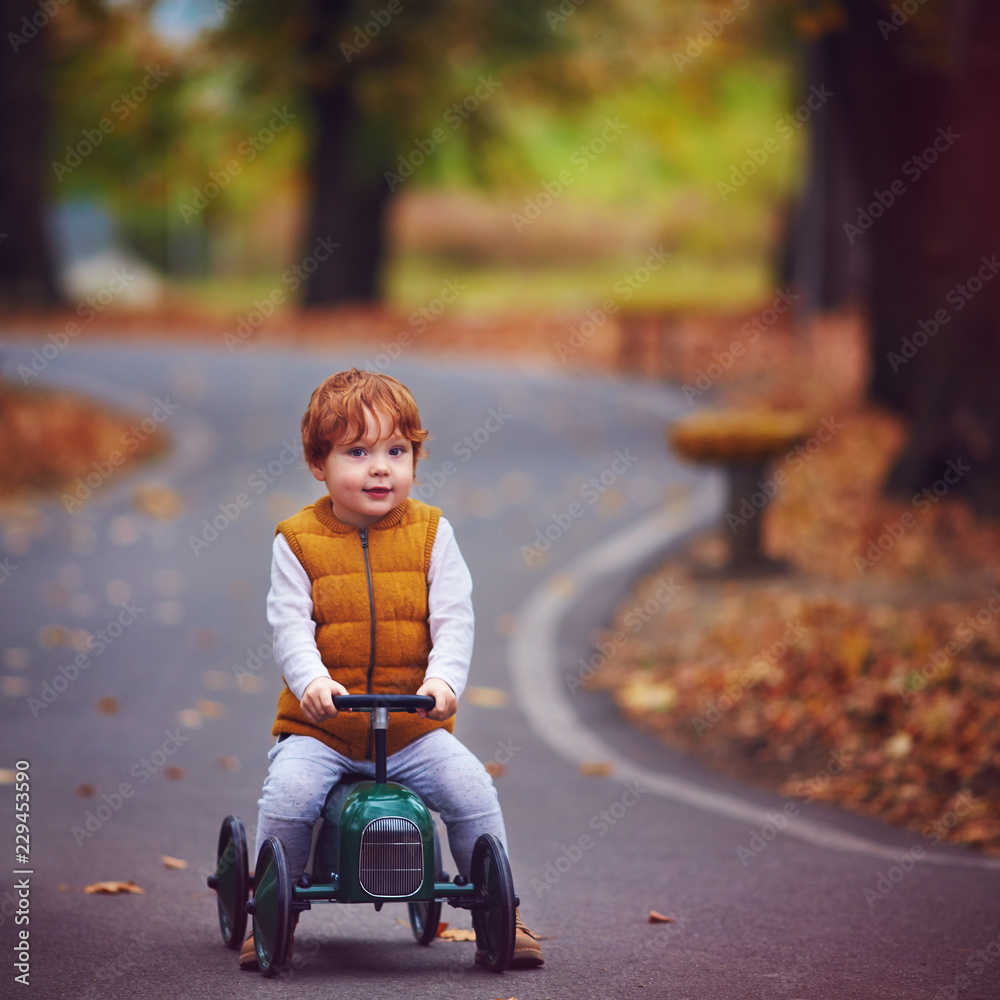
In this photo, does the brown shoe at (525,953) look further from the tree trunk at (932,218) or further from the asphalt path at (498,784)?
the tree trunk at (932,218)

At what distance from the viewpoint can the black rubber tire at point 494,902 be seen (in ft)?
14.4

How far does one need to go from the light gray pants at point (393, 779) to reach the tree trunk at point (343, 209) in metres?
28.4

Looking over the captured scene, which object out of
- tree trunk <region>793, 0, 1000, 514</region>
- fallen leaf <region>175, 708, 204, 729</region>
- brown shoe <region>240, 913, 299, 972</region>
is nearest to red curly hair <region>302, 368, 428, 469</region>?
brown shoe <region>240, 913, 299, 972</region>

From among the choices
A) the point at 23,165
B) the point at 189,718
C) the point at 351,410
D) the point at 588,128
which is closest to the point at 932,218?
the point at 189,718

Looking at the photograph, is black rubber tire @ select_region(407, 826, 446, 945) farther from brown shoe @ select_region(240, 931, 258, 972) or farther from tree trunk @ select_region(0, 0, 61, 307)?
tree trunk @ select_region(0, 0, 61, 307)

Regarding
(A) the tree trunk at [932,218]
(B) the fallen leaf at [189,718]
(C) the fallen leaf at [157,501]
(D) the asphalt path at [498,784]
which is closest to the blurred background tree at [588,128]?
(A) the tree trunk at [932,218]

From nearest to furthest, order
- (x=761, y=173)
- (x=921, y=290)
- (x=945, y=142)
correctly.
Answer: (x=945, y=142), (x=921, y=290), (x=761, y=173)

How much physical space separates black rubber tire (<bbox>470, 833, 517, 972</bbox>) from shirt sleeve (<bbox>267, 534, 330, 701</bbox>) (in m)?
0.66

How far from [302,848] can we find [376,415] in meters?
1.21

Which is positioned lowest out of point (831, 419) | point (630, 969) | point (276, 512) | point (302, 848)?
point (630, 969)

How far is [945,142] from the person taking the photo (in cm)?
1363

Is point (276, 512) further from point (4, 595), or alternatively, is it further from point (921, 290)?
point (921, 290)

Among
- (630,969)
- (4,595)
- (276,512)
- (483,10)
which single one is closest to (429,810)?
(630,969)

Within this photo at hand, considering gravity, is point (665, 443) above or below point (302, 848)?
above
